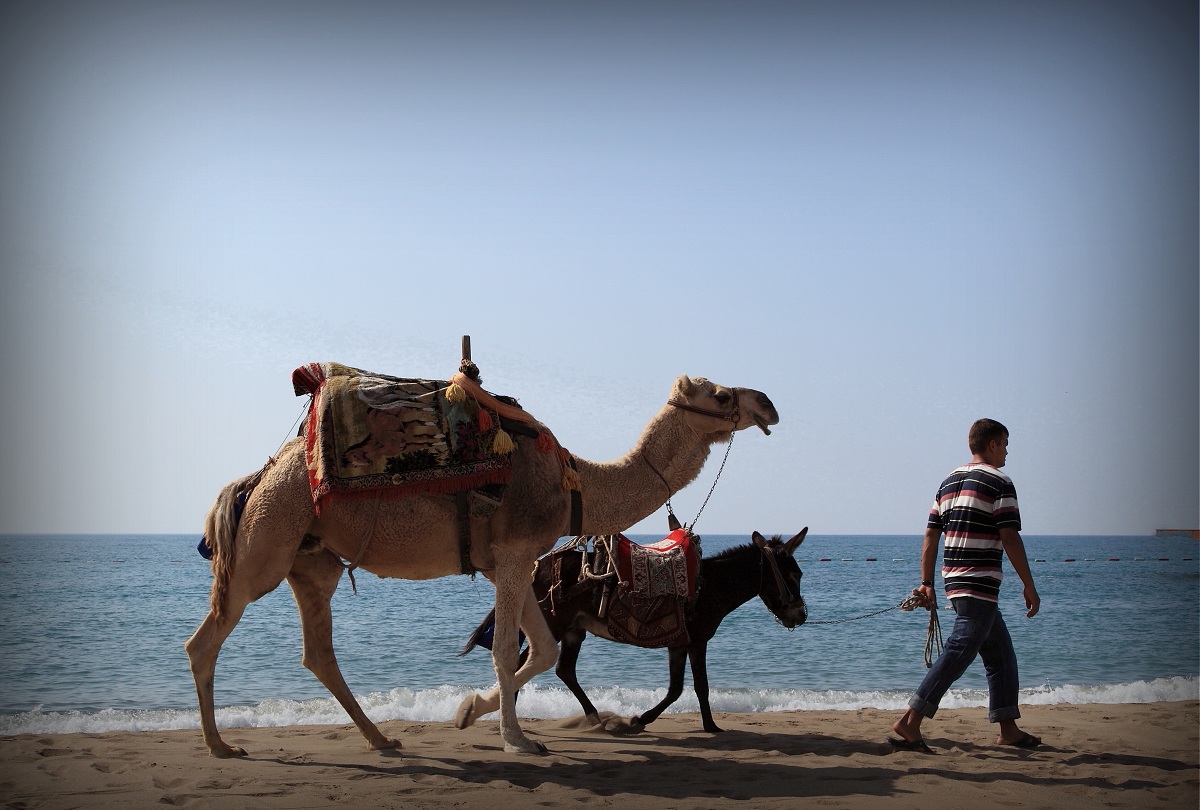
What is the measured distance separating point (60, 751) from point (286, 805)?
2843 mm

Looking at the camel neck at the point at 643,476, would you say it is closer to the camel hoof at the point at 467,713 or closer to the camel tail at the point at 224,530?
the camel hoof at the point at 467,713

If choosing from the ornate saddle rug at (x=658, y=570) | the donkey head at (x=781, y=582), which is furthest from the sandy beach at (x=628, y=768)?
the ornate saddle rug at (x=658, y=570)

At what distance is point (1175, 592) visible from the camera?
149 ft

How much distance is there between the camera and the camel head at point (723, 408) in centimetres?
788

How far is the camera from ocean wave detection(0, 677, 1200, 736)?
10.2m

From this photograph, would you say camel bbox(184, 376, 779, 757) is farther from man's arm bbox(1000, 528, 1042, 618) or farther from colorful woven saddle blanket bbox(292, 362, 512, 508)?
man's arm bbox(1000, 528, 1042, 618)

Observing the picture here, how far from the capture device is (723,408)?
7883 mm

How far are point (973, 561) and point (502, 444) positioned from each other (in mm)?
3436

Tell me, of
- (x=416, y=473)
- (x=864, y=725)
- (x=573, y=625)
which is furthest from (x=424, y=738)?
(x=864, y=725)

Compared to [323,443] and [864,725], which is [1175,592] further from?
[323,443]

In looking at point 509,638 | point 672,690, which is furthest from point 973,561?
point 509,638

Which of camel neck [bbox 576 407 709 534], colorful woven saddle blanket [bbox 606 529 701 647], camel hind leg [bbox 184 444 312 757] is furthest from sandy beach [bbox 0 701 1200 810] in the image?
camel neck [bbox 576 407 709 534]

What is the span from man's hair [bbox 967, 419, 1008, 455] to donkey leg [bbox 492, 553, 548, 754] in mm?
3414

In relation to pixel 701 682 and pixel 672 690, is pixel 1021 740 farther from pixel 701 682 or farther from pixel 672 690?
pixel 672 690
